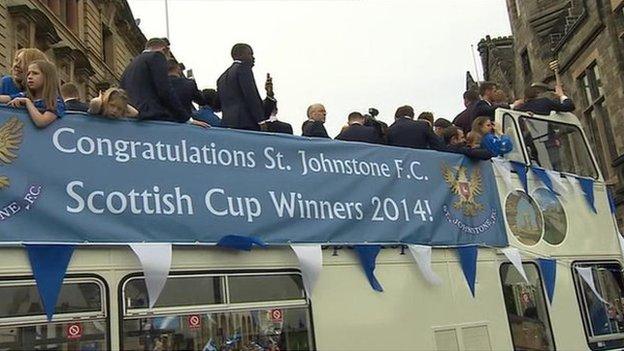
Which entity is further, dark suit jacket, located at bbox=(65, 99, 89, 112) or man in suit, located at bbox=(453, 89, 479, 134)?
man in suit, located at bbox=(453, 89, 479, 134)

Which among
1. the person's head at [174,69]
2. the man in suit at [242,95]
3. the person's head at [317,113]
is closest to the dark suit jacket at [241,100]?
the man in suit at [242,95]

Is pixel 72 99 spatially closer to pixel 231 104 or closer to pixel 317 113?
pixel 231 104

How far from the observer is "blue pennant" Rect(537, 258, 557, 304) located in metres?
5.86

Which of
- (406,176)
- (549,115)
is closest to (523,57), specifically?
(549,115)

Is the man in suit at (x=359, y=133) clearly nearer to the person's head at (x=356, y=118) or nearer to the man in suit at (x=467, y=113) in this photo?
the person's head at (x=356, y=118)

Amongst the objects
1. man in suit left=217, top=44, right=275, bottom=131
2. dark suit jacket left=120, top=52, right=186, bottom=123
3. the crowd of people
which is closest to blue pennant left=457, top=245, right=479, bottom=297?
the crowd of people

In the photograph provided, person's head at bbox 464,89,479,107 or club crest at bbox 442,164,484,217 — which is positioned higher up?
person's head at bbox 464,89,479,107

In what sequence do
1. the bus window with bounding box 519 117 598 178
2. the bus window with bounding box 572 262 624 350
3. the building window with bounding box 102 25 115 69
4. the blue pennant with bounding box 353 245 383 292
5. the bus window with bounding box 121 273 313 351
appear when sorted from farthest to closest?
the building window with bounding box 102 25 115 69
the bus window with bounding box 519 117 598 178
the bus window with bounding box 572 262 624 350
the blue pennant with bounding box 353 245 383 292
the bus window with bounding box 121 273 313 351

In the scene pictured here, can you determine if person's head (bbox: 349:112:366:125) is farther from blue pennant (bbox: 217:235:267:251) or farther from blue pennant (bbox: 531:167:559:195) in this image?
blue pennant (bbox: 217:235:267:251)

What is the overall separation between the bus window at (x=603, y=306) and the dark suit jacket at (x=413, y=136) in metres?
1.77

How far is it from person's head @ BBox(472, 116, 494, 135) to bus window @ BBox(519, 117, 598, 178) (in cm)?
50

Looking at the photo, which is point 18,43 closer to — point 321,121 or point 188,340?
point 321,121

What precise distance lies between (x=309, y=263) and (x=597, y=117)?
1995 cm

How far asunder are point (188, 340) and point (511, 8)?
31.2 meters
